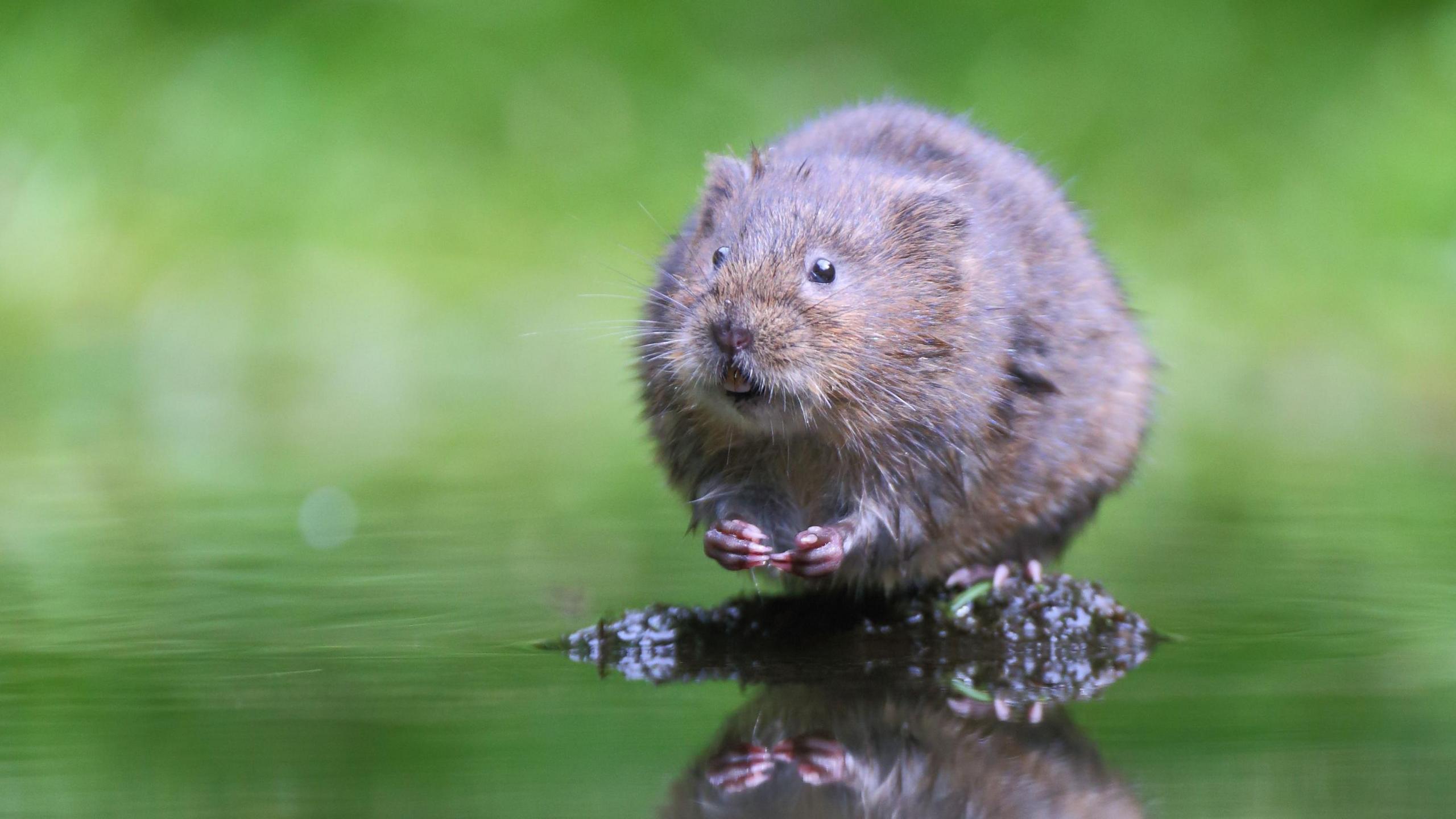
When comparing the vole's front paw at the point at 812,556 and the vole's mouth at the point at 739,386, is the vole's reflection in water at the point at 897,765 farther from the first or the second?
the vole's mouth at the point at 739,386

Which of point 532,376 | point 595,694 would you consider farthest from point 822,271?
point 532,376

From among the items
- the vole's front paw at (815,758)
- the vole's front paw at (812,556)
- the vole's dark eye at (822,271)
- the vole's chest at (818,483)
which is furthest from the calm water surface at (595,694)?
the vole's dark eye at (822,271)

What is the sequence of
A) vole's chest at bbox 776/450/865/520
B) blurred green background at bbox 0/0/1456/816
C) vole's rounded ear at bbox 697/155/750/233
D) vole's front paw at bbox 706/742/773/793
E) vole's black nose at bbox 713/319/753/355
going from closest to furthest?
vole's front paw at bbox 706/742/773/793, blurred green background at bbox 0/0/1456/816, vole's black nose at bbox 713/319/753/355, vole's chest at bbox 776/450/865/520, vole's rounded ear at bbox 697/155/750/233

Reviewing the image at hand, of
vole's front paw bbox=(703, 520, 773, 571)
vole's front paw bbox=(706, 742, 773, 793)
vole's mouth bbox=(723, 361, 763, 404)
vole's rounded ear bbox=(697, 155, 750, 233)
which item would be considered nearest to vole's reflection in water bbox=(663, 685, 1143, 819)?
vole's front paw bbox=(706, 742, 773, 793)

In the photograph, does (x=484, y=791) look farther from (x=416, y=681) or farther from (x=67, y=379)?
(x=67, y=379)

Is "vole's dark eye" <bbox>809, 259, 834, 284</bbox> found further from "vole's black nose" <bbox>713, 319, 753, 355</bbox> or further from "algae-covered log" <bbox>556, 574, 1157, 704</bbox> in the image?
"algae-covered log" <bbox>556, 574, 1157, 704</bbox>

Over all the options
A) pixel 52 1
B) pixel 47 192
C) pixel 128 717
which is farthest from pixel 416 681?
pixel 52 1

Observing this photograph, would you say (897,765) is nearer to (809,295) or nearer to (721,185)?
(809,295)
